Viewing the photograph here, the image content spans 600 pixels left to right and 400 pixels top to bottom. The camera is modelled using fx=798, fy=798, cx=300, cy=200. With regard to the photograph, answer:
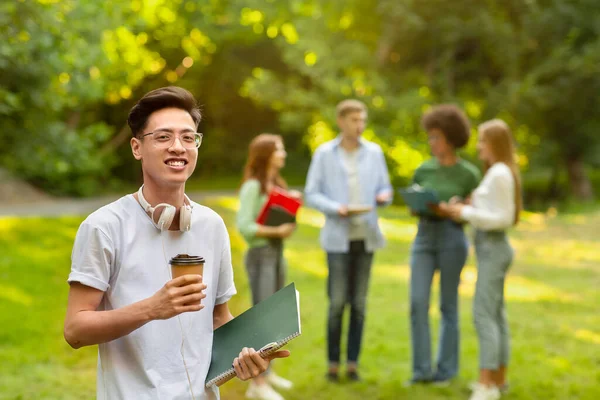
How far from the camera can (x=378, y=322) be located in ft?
32.5

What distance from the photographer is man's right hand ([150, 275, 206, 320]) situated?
7.11ft

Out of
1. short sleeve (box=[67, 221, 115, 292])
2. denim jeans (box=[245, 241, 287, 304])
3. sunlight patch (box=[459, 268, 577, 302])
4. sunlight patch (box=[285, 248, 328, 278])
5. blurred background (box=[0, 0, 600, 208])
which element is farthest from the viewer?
blurred background (box=[0, 0, 600, 208])

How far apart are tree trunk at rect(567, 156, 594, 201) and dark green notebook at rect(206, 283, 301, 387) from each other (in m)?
25.8

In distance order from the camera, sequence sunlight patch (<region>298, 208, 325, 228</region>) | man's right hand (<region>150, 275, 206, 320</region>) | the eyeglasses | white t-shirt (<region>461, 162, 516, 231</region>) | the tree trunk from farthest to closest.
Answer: the tree trunk → sunlight patch (<region>298, 208, 325, 228</region>) → white t-shirt (<region>461, 162, 516, 231</region>) → the eyeglasses → man's right hand (<region>150, 275, 206, 320</region>)

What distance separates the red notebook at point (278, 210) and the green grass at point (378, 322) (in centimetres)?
148


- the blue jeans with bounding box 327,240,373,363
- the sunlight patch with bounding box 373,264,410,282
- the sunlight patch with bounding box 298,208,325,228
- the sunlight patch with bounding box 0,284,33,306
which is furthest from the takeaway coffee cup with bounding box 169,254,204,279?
the sunlight patch with bounding box 298,208,325,228

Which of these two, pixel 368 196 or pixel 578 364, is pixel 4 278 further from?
pixel 578 364

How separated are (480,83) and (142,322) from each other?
891 inches

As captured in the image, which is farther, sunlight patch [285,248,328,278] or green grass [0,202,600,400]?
sunlight patch [285,248,328,278]

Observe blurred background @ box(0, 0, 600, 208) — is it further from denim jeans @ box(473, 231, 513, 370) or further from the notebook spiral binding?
the notebook spiral binding

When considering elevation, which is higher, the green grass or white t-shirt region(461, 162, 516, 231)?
white t-shirt region(461, 162, 516, 231)

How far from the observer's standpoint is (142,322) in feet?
7.34

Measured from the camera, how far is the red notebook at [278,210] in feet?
21.0

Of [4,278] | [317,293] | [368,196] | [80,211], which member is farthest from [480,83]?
[368,196]
